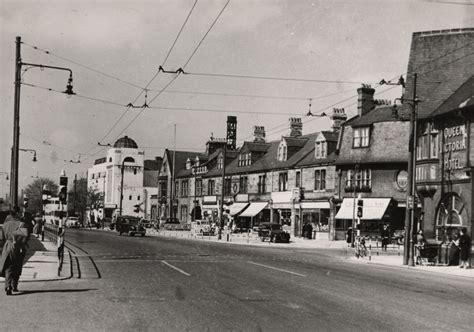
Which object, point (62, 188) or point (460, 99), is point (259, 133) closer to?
point (460, 99)

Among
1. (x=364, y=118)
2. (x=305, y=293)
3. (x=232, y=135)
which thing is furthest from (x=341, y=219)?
(x=305, y=293)

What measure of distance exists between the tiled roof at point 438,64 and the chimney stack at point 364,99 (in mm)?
11576

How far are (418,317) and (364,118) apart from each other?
40740mm

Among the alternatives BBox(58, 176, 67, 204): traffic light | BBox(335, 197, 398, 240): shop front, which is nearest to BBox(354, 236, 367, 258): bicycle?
BBox(58, 176, 67, 204): traffic light

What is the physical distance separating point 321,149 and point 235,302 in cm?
4258

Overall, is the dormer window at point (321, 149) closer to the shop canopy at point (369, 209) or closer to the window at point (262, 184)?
the shop canopy at point (369, 209)

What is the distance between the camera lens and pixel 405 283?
17625 mm

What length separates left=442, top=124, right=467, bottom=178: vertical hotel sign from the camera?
1182 inches

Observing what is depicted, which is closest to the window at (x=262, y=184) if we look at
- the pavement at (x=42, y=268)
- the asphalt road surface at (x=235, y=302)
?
the pavement at (x=42, y=268)

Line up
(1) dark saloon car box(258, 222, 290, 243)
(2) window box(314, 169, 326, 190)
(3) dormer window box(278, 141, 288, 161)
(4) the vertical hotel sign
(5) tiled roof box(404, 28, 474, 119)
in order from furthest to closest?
(3) dormer window box(278, 141, 288, 161)
(2) window box(314, 169, 326, 190)
(1) dark saloon car box(258, 222, 290, 243)
(5) tiled roof box(404, 28, 474, 119)
(4) the vertical hotel sign

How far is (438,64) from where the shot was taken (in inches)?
1518

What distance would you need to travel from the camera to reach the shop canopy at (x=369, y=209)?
155ft

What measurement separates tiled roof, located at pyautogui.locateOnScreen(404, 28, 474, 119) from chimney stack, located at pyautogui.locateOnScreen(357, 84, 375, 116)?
38.0ft

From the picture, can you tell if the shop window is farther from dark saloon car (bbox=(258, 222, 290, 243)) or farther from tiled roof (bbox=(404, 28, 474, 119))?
tiled roof (bbox=(404, 28, 474, 119))
